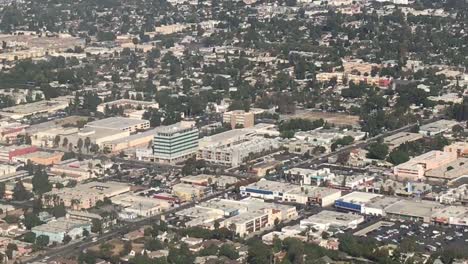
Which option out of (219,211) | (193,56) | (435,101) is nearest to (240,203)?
(219,211)

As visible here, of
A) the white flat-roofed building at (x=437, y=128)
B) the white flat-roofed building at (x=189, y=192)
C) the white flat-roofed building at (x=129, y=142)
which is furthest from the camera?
the white flat-roofed building at (x=437, y=128)

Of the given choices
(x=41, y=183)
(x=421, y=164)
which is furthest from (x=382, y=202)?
(x=41, y=183)

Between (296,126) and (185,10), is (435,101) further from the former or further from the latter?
(185,10)

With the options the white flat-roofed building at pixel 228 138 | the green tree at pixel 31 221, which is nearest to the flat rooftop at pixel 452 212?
the white flat-roofed building at pixel 228 138

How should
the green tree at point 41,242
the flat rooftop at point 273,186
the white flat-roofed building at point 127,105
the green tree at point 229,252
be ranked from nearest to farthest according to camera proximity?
the green tree at point 229,252, the green tree at point 41,242, the flat rooftop at point 273,186, the white flat-roofed building at point 127,105

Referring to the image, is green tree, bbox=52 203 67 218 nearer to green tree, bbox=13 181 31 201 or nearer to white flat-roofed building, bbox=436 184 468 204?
green tree, bbox=13 181 31 201

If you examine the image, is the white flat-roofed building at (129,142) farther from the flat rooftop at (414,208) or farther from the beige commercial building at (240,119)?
the flat rooftop at (414,208)

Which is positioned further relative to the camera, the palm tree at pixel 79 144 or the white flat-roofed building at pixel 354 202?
the palm tree at pixel 79 144
